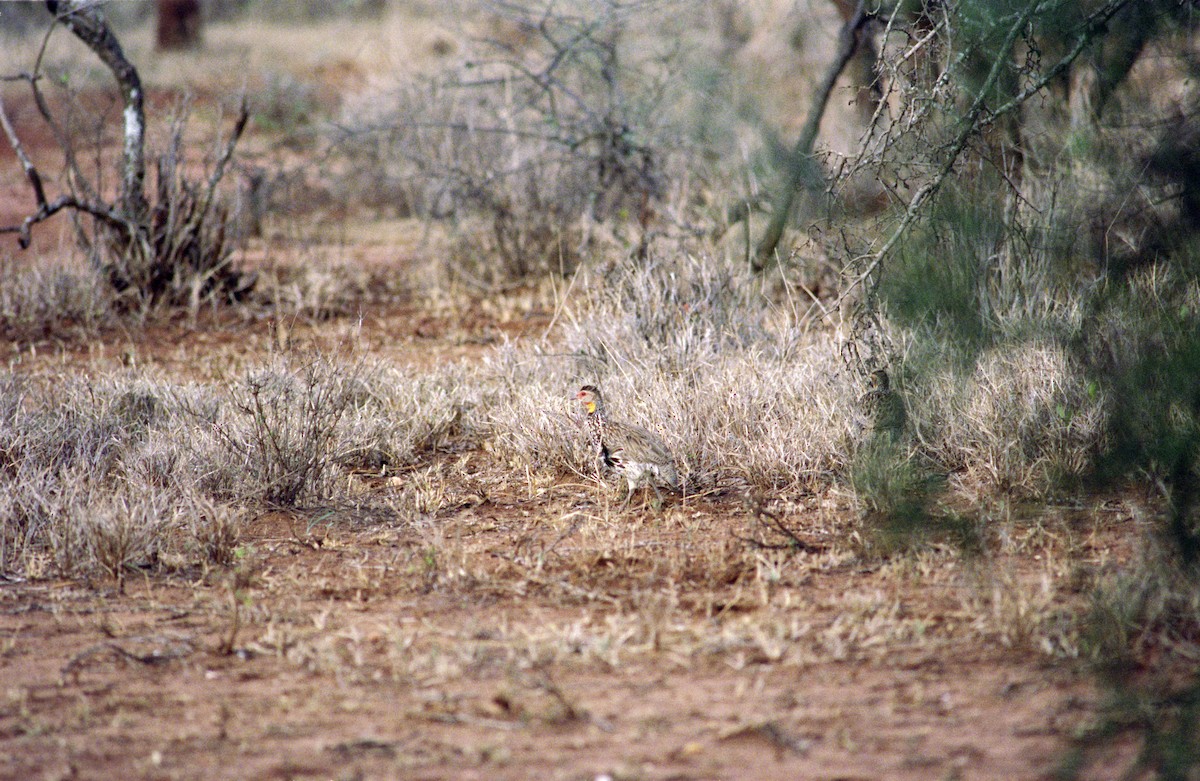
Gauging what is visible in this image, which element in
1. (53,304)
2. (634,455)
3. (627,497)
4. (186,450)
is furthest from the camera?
(53,304)

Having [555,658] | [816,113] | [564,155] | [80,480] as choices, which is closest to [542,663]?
[555,658]

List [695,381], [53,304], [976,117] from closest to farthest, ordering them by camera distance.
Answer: [976,117] → [695,381] → [53,304]

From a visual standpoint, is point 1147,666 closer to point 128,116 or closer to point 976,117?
point 976,117

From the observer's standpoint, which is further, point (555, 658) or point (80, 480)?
point (80, 480)

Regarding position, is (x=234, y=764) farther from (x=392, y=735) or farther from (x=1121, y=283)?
(x=1121, y=283)

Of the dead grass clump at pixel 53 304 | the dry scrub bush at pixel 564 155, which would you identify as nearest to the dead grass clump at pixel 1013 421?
the dry scrub bush at pixel 564 155

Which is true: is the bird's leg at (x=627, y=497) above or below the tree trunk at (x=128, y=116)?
below

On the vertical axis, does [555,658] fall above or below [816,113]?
below


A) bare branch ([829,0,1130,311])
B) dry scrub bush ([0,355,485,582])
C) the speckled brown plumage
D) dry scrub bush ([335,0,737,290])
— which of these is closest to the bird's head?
the speckled brown plumage

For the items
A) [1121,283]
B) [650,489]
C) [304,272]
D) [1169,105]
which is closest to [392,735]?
[650,489]

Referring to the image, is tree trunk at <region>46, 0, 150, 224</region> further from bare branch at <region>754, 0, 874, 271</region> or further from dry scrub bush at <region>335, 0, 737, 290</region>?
bare branch at <region>754, 0, 874, 271</region>

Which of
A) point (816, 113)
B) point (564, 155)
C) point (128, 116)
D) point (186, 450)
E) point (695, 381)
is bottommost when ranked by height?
point (186, 450)

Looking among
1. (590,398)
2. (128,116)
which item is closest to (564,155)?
(128,116)

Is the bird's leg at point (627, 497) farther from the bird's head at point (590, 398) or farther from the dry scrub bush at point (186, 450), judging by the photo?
the dry scrub bush at point (186, 450)
